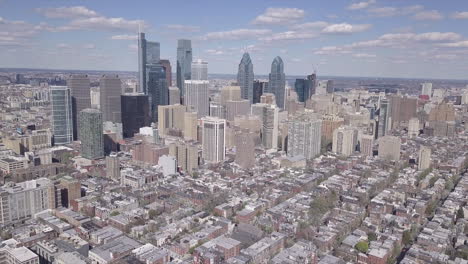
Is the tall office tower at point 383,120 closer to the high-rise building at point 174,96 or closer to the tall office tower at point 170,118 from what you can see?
the tall office tower at point 170,118

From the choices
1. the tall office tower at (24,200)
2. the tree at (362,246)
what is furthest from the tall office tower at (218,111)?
the tree at (362,246)

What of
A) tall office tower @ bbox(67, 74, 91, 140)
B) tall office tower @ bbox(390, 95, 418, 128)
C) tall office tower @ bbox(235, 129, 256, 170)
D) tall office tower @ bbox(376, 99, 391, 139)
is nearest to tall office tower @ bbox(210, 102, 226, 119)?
tall office tower @ bbox(67, 74, 91, 140)

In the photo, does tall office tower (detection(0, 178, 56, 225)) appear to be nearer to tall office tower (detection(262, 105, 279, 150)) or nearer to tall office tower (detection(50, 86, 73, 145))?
tall office tower (detection(50, 86, 73, 145))

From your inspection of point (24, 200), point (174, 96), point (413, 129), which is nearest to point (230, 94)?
point (174, 96)

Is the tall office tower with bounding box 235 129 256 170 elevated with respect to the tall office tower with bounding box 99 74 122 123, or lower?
lower

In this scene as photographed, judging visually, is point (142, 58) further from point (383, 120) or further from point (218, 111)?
point (383, 120)

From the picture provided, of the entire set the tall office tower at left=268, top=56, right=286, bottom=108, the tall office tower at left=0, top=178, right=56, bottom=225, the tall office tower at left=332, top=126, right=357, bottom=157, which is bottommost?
the tall office tower at left=0, top=178, right=56, bottom=225
